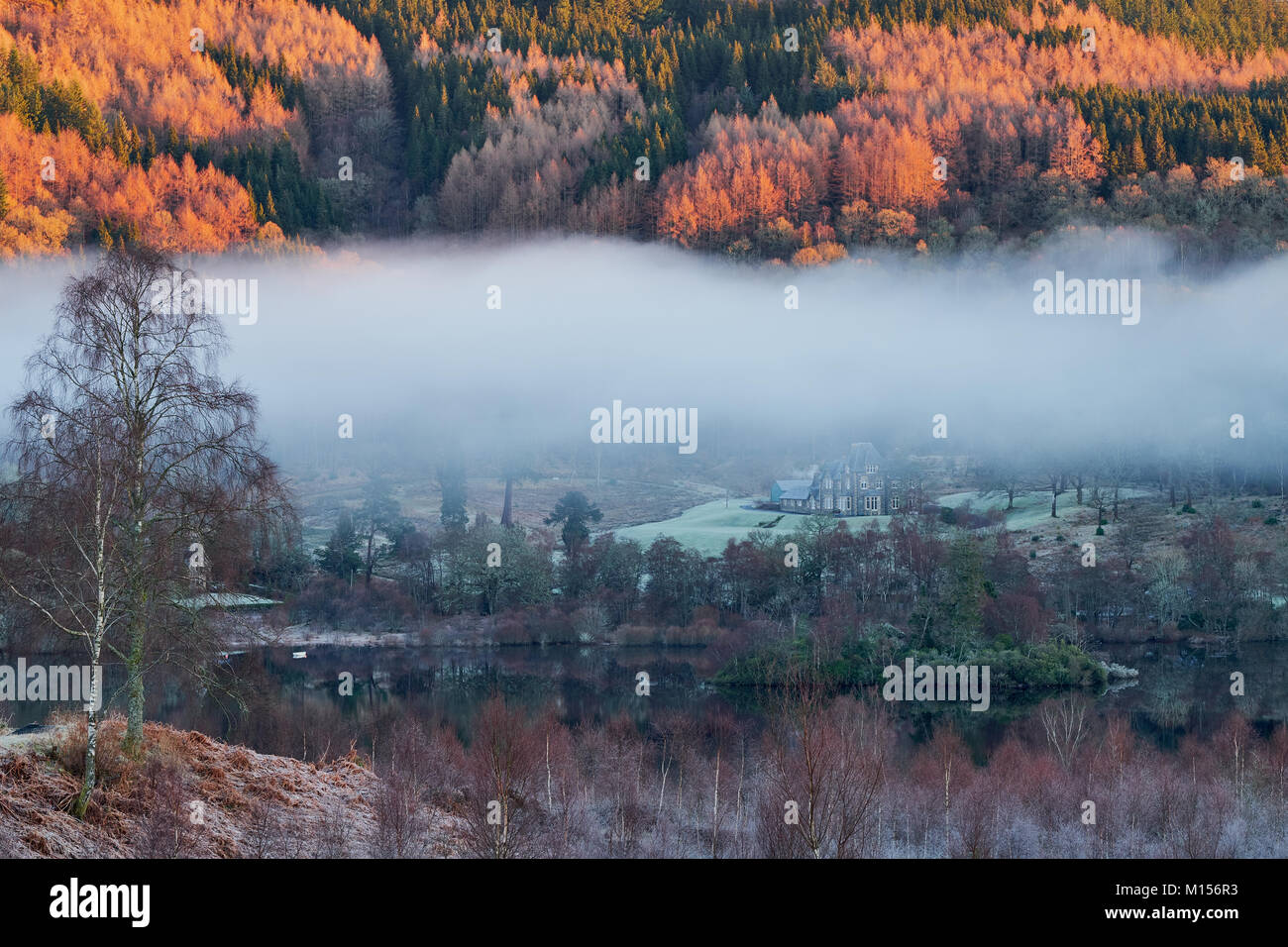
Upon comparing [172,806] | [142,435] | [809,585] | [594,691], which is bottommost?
[594,691]

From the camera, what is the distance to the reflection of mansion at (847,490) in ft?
320

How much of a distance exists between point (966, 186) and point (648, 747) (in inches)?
4376

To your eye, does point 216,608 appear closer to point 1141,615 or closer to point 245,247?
point 1141,615

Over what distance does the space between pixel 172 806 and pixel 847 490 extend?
83.2 m

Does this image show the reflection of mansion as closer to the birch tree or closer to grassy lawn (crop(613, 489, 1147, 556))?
grassy lawn (crop(613, 489, 1147, 556))

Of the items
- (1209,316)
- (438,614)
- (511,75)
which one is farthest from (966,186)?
(438,614)

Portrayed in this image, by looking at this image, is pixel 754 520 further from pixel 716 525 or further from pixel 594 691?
pixel 594 691

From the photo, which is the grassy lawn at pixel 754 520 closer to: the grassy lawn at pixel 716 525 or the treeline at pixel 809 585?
the grassy lawn at pixel 716 525

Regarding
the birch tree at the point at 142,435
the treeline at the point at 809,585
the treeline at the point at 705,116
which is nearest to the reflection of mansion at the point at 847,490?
the treeline at the point at 809,585

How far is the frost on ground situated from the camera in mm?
18422

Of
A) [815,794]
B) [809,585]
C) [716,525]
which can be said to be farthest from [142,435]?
[716,525]

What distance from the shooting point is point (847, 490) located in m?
98.9

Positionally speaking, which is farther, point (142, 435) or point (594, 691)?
point (594, 691)

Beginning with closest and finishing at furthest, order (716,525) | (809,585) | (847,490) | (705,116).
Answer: (809,585), (716,525), (847,490), (705,116)
